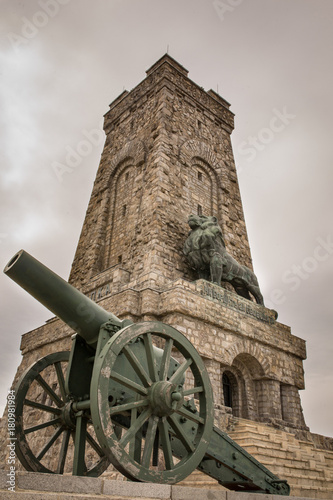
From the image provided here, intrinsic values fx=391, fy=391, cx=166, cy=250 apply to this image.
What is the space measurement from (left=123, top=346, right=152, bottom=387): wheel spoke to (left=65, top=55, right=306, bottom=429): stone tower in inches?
225

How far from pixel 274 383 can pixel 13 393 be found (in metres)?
8.98

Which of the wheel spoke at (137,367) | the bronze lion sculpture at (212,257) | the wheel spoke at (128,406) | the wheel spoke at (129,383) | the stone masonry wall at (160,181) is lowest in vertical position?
the wheel spoke at (128,406)

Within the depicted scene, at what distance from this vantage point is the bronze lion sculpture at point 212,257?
12.6 m

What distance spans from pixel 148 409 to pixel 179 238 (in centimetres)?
979

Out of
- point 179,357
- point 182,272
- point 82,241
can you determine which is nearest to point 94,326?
point 179,357

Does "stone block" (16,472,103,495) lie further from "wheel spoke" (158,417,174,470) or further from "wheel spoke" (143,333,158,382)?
"wheel spoke" (143,333,158,382)

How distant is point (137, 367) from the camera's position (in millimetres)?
4355

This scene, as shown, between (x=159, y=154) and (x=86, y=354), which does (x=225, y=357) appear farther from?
(x=159, y=154)

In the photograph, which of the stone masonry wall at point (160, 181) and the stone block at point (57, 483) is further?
the stone masonry wall at point (160, 181)

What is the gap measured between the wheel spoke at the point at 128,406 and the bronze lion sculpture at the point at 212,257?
8292 mm

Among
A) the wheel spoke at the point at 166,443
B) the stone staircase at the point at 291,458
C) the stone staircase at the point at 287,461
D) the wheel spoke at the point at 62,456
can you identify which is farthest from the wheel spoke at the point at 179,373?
the stone staircase at the point at 291,458

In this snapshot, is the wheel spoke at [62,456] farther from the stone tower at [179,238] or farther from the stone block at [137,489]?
the stone tower at [179,238]

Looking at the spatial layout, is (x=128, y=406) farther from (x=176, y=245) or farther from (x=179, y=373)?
(x=176, y=245)

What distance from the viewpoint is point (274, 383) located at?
39.5ft
